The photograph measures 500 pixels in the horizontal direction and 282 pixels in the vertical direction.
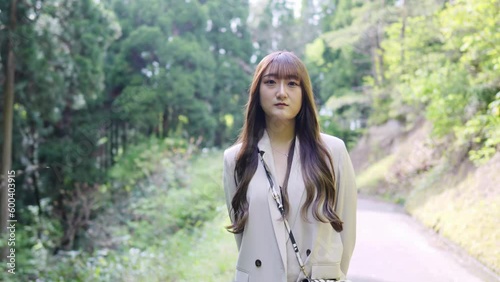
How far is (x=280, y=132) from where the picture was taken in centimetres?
226

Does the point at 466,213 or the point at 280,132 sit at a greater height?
the point at 280,132

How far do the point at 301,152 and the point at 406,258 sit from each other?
5040 millimetres

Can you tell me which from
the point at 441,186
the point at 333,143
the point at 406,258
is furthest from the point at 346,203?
the point at 441,186

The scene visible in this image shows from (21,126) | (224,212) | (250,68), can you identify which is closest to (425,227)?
(224,212)

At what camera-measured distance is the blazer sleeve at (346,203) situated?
2201mm

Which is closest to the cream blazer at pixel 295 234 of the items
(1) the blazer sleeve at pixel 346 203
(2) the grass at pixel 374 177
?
(1) the blazer sleeve at pixel 346 203

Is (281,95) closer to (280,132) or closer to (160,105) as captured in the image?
(280,132)

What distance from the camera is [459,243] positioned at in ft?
23.6

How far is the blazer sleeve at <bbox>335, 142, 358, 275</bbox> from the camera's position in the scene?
2201mm

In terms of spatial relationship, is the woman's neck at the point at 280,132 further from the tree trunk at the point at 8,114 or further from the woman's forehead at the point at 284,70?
the tree trunk at the point at 8,114

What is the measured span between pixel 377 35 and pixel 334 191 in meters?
17.7

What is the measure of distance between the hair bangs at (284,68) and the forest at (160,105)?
74cm

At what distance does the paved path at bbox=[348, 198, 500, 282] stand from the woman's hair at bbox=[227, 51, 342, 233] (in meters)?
3.79

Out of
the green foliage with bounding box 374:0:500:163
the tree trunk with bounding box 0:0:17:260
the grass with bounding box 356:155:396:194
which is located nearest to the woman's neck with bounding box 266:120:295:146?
the green foliage with bounding box 374:0:500:163
